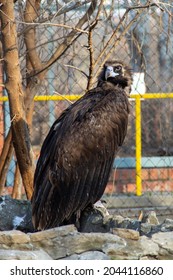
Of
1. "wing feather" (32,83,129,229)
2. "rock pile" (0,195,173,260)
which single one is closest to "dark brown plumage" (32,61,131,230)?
"wing feather" (32,83,129,229)

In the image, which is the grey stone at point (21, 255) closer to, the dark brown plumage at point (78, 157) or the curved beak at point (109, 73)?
the dark brown plumage at point (78, 157)

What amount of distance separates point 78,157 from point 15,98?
81cm

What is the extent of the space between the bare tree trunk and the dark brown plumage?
296 millimetres

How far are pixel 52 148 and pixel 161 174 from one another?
14.6 feet

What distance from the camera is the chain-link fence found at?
27.5 feet

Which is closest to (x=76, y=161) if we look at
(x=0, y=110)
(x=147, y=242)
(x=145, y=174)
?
(x=147, y=242)

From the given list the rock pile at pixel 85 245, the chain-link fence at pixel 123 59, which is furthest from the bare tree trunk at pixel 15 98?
the rock pile at pixel 85 245

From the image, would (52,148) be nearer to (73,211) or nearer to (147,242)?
(73,211)

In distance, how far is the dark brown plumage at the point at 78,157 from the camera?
25.1 ft

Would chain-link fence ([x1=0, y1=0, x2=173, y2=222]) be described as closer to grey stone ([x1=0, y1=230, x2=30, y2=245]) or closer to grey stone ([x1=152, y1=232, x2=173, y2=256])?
grey stone ([x1=152, y1=232, x2=173, y2=256])

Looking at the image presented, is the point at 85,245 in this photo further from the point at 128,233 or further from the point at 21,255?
the point at 21,255

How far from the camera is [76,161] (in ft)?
25.6
